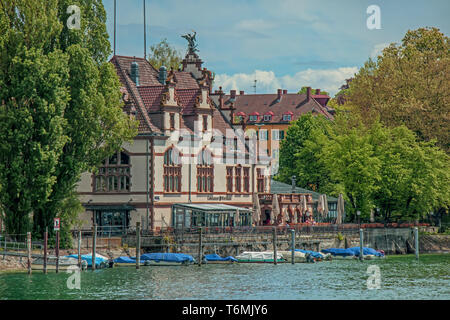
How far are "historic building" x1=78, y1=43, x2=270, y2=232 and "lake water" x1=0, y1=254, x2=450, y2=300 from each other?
12378 millimetres

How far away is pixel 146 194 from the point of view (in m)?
91.5

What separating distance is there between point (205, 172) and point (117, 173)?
1003cm

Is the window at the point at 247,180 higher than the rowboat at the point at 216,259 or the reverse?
higher

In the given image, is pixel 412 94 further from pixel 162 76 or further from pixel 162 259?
pixel 162 259

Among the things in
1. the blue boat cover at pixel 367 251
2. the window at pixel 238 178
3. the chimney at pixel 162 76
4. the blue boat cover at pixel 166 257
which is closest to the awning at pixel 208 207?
the window at pixel 238 178

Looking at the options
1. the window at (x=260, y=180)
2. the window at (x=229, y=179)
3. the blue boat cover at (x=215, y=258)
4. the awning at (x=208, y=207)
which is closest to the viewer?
the blue boat cover at (x=215, y=258)

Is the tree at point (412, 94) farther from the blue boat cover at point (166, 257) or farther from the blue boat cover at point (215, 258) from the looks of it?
the blue boat cover at point (166, 257)

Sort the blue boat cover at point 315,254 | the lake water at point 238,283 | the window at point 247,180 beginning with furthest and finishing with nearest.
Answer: the window at point 247,180, the blue boat cover at point 315,254, the lake water at point 238,283

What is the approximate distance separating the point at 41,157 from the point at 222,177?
29.5 metres

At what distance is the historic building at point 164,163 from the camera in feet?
300

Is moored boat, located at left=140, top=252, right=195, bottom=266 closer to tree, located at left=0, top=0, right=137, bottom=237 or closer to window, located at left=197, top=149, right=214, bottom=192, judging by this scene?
tree, located at left=0, top=0, right=137, bottom=237

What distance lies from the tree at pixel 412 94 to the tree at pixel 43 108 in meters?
43.5

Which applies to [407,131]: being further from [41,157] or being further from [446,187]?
[41,157]

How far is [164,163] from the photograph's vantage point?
92.8m
